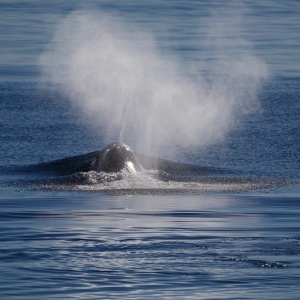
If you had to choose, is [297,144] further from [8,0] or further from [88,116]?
[8,0]

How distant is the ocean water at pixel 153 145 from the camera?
40.3 ft

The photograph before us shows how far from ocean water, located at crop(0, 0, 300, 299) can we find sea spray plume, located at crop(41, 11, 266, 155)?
0.07m

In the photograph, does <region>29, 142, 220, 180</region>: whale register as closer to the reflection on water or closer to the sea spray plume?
the sea spray plume

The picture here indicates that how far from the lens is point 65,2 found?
5072 centimetres

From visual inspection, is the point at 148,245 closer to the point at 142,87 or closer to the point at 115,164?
the point at 115,164

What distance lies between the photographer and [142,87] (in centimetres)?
3197

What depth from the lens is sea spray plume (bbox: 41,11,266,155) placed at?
27.2 metres

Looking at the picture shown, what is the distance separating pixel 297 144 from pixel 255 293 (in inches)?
524

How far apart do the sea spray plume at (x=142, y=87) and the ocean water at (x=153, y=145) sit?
70 millimetres

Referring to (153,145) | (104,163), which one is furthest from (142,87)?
(104,163)

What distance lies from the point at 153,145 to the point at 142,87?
21.5 feet

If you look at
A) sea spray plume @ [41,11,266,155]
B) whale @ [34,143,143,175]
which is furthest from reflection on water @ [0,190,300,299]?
sea spray plume @ [41,11,266,155]

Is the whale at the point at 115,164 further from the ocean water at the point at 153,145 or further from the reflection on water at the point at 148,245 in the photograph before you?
the reflection on water at the point at 148,245

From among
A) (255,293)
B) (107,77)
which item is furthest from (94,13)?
(255,293)
